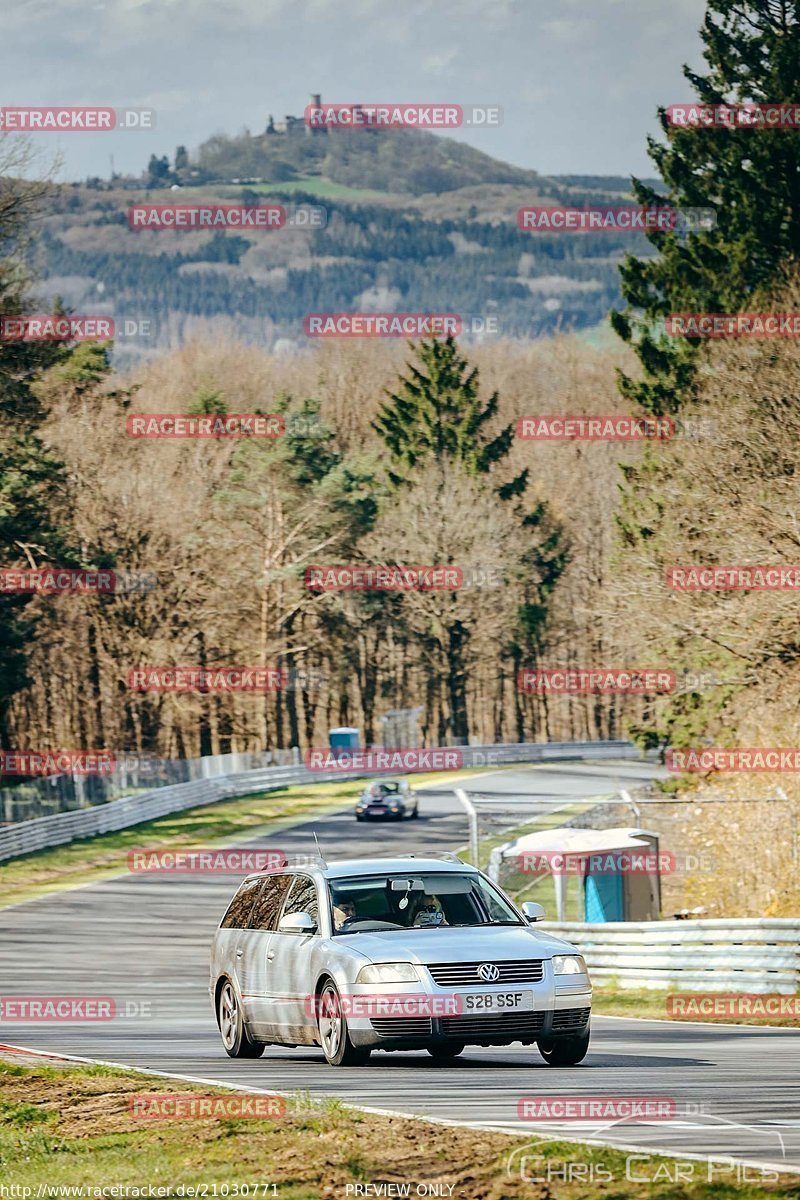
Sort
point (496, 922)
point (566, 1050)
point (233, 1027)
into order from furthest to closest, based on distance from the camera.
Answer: point (233, 1027) < point (496, 922) < point (566, 1050)

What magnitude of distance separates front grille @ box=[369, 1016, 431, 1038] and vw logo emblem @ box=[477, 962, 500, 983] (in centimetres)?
47

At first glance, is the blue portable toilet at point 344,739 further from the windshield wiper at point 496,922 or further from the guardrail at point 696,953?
the windshield wiper at point 496,922

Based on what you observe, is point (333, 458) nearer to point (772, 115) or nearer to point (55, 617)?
point (55, 617)

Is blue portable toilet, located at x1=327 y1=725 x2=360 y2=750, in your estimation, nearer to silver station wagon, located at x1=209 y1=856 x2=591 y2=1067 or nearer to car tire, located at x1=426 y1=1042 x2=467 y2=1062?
silver station wagon, located at x1=209 y1=856 x2=591 y2=1067

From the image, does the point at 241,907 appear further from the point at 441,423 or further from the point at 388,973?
the point at 441,423

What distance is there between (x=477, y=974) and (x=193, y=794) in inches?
2048

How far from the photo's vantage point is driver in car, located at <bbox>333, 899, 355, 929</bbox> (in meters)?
13.6

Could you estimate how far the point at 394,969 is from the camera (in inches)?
491

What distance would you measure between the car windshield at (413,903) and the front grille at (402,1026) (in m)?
1.12

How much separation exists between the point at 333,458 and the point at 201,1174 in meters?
78.6

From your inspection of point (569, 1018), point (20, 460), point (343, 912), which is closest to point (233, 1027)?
point (343, 912)

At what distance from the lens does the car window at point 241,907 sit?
1520 centimetres

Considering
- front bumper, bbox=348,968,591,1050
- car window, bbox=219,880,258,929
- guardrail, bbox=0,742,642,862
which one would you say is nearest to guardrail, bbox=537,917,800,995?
car window, bbox=219,880,258,929

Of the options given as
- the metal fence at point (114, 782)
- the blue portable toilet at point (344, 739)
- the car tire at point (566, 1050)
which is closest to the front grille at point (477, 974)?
the car tire at point (566, 1050)
